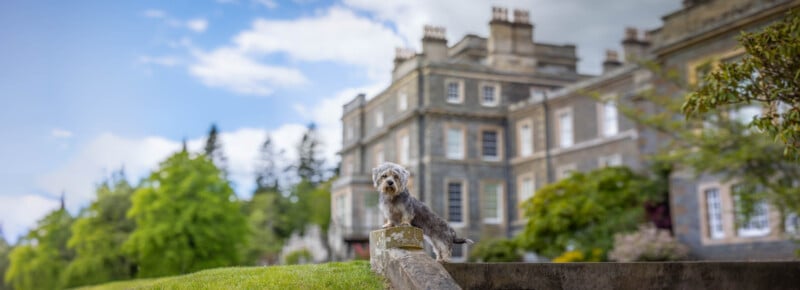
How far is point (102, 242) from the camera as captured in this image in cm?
2991

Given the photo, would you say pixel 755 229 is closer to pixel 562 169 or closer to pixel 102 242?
pixel 562 169

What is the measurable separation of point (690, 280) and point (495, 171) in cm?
2989

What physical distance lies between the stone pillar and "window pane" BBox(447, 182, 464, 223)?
96.2 feet

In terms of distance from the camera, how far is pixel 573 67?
43.2 m

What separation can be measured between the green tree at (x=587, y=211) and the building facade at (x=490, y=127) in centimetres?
461

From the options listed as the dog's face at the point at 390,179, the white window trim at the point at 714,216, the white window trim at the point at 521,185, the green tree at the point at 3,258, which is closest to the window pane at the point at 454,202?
the white window trim at the point at 521,185

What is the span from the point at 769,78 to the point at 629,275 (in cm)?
382

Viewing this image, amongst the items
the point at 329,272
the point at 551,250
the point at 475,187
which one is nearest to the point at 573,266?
the point at 329,272

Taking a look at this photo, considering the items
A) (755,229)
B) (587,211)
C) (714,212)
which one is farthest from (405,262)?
(587,211)

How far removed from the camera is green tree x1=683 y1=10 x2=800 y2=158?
32.2 feet

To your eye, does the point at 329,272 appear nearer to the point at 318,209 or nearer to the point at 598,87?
the point at 598,87

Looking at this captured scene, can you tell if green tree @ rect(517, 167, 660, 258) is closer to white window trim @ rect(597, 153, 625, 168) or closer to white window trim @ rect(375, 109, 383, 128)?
white window trim @ rect(597, 153, 625, 168)

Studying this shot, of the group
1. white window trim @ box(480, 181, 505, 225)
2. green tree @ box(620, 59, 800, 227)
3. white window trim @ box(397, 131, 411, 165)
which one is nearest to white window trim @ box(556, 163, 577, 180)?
white window trim @ box(480, 181, 505, 225)

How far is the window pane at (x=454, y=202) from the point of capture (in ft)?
124
